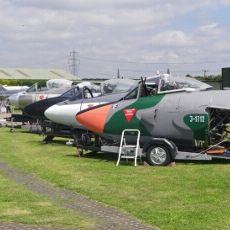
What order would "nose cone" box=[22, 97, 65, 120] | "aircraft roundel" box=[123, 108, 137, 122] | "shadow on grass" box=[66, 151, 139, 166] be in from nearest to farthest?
"aircraft roundel" box=[123, 108, 137, 122] → "shadow on grass" box=[66, 151, 139, 166] → "nose cone" box=[22, 97, 65, 120]

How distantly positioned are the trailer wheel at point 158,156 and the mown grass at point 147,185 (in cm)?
34

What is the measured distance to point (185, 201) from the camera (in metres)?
9.05

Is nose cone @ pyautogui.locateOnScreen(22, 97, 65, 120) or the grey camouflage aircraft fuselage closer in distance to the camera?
the grey camouflage aircraft fuselage

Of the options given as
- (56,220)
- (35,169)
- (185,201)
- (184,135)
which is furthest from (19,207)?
(184,135)

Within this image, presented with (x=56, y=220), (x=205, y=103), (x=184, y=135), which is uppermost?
(x=205, y=103)

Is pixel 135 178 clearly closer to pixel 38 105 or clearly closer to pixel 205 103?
A: pixel 205 103

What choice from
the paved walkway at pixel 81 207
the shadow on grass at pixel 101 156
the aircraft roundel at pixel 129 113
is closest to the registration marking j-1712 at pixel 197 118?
the aircraft roundel at pixel 129 113

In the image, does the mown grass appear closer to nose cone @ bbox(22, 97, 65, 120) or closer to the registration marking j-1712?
the registration marking j-1712

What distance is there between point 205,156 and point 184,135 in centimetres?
78

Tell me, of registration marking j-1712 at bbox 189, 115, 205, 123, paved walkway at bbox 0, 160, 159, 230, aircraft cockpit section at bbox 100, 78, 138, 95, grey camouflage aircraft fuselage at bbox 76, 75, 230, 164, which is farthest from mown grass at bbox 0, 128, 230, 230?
aircraft cockpit section at bbox 100, 78, 138, 95

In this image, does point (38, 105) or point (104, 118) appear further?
point (38, 105)

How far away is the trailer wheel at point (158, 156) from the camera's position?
1323 cm

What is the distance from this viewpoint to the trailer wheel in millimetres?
13234

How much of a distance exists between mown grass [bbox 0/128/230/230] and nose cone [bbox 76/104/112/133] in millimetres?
989
